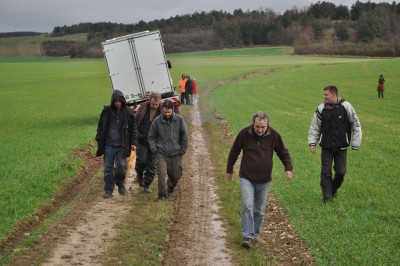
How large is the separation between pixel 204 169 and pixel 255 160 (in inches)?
242

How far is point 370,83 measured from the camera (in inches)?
1943

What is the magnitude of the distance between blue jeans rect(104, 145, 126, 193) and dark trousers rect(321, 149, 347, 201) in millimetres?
4154

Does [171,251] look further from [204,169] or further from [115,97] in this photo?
[204,169]

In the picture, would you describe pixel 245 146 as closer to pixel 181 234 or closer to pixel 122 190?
pixel 181 234

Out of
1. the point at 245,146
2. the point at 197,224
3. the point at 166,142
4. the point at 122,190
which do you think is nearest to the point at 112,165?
the point at 122,190

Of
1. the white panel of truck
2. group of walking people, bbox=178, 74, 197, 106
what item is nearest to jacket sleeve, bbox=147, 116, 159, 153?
the white panel of truck

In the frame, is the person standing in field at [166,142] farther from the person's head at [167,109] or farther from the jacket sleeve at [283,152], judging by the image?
the jacket sleeve at [283,152]

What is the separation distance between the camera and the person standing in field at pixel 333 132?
32.3 ft

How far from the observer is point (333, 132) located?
389 inches

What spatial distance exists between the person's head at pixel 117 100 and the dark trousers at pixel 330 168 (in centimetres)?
423

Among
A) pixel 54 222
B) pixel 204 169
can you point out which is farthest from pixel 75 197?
pixel 204 169

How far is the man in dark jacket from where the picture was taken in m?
11.3

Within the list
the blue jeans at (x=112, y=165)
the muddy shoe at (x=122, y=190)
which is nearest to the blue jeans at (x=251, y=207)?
the blue jeans at (x=112, y=165)

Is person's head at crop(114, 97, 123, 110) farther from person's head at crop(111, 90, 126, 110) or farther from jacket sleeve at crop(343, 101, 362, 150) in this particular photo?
jacket sleeve at crop(343, 101, 362, 150)
